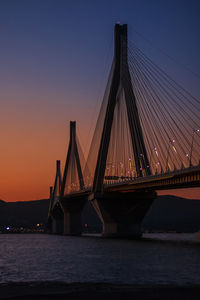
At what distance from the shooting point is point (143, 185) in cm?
5509

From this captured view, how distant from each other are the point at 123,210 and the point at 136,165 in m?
15.0

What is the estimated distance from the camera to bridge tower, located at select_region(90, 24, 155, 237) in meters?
53.6

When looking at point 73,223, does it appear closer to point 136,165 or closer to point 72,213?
point 72,213

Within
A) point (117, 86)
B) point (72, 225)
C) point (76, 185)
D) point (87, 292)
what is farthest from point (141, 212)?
point (87, 292)

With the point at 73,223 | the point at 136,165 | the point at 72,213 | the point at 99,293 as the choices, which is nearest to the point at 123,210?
the point at 136,165

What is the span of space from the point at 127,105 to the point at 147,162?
23.1 ft

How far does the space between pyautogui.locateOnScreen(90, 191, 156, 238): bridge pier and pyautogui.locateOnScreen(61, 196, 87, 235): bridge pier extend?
3293 cm

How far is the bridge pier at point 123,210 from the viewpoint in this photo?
2667 inches

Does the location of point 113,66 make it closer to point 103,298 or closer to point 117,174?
point 117,174

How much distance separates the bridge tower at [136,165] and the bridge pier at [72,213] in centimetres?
3325

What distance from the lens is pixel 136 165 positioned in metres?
55.9

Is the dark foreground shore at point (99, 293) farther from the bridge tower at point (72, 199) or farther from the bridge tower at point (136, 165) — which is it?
the bridge tower at point (72, 199)

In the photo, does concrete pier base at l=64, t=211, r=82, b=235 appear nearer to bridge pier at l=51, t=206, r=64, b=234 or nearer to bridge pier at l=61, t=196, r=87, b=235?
bridge pier at l=61, t=196, r=87, b=235

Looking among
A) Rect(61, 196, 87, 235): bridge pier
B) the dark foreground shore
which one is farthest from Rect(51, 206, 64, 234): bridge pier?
the dark foreground shore
